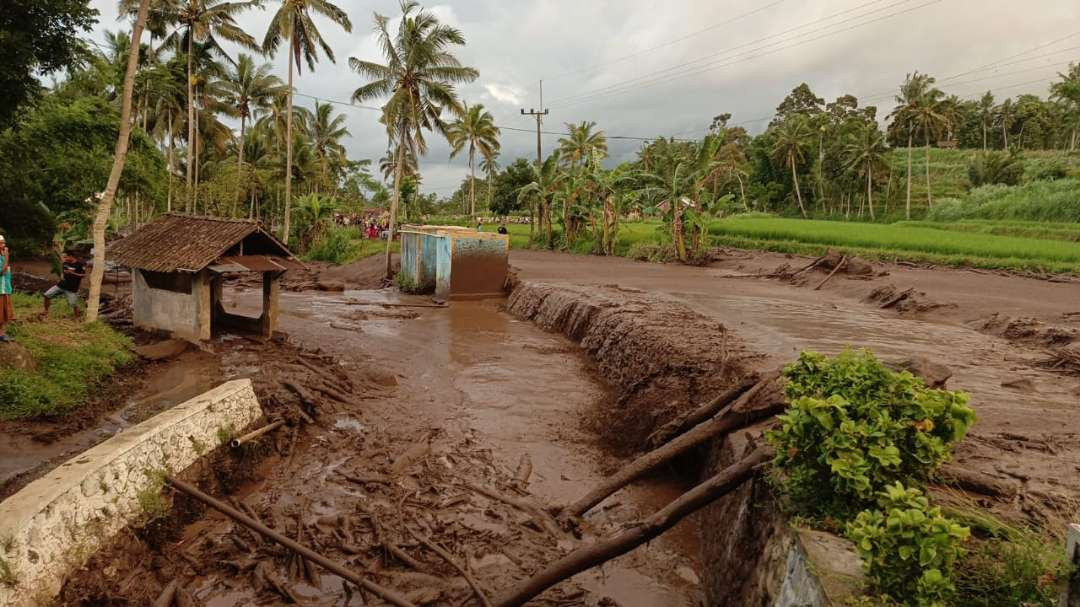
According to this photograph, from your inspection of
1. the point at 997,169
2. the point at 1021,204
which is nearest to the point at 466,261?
the point at 1021,204

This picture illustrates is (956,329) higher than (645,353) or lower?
higher

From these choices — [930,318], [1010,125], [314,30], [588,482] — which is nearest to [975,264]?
[930,318]

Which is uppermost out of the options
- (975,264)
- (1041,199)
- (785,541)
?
(1041,199)

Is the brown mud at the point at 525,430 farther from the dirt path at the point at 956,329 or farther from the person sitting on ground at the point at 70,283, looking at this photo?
the person sitting on ground at the point at 70,283

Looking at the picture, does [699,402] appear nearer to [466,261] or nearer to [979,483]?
[979,483]

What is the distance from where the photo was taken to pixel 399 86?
2509cm

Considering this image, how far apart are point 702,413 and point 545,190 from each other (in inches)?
1116

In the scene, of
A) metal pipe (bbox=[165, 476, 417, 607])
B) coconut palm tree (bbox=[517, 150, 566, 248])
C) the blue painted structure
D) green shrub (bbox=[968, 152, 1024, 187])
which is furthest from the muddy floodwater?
green shrub (bbox=[968, 152, 1024, 187])

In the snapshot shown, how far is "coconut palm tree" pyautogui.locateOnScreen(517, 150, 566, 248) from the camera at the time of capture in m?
32.9

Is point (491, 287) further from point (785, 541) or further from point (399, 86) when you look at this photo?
point (785, 541)

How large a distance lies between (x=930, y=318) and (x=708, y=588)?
40.0ft

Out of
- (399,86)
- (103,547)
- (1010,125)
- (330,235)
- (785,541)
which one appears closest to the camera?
(785,541)

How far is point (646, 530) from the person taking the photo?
4.34 metres

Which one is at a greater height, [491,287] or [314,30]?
[314,30]
